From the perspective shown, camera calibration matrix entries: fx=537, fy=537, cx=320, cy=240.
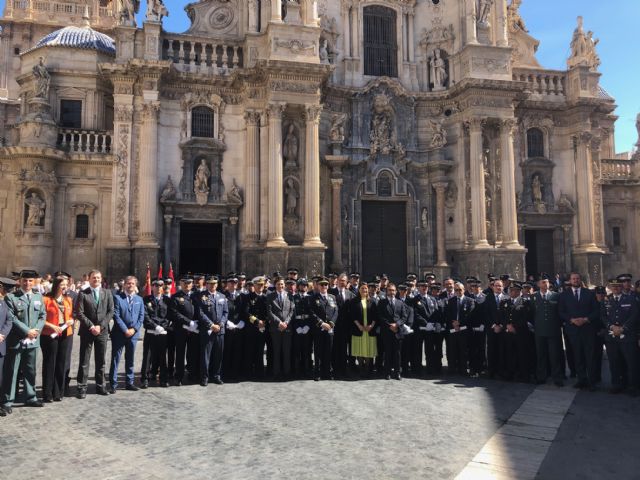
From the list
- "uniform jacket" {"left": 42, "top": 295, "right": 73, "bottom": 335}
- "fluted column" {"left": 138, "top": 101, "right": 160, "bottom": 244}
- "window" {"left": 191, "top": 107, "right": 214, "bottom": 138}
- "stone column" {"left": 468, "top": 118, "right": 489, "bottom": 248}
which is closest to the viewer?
"uniform jacket" {"left": 42, "top": 295, "right": 73, "bottom": 335}

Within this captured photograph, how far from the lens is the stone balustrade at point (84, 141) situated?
22.4 metres

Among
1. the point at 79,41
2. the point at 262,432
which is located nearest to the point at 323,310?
the point at 262,432

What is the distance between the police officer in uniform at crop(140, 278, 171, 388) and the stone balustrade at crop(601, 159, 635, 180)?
2605cm

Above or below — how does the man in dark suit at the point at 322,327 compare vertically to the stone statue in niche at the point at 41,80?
below

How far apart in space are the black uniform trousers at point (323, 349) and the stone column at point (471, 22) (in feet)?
61.1

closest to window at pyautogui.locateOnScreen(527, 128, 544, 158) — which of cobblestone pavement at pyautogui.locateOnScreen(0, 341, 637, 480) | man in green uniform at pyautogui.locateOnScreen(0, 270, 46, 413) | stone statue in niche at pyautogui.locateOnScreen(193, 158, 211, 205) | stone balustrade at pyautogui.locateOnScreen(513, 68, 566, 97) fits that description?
stone balustrade at pyautogui.locateOnScreen(513, 68, 566, 97)

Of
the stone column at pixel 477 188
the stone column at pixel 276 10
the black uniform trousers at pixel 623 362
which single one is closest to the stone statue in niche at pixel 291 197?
the stone column at pixel 276 10

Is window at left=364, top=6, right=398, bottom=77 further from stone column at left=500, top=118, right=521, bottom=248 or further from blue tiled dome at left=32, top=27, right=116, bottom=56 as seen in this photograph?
blue tiled dome at left=32, top=27, right=116, bottom=56

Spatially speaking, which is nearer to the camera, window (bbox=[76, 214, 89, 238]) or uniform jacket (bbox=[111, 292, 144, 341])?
uniform jacket (bbox=[111, 292, 144, 341])

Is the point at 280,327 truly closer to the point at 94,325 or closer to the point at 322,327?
the point at 322,327

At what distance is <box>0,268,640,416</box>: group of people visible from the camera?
394 inches

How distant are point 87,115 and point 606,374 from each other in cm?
2217

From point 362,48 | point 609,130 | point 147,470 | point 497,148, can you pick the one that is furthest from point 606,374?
point 609,130

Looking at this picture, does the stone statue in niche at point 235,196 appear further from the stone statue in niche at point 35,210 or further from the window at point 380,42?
the window at point 380,42
